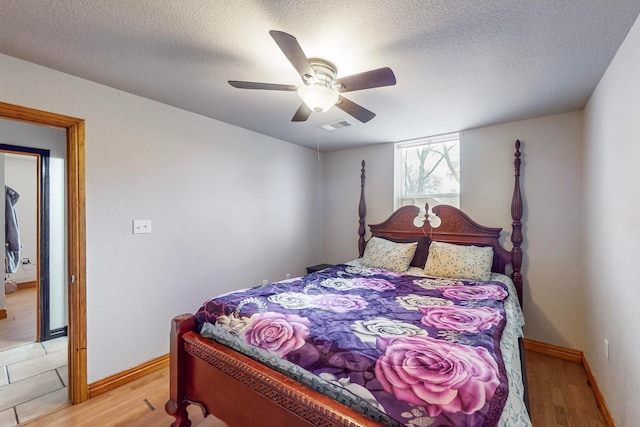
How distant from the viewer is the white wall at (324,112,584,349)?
2.66 metres

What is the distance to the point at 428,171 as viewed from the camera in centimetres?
360

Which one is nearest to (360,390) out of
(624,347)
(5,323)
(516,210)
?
(624,347)

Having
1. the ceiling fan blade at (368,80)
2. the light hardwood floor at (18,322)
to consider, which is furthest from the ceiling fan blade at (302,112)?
the light hardwood floor at (18,322)

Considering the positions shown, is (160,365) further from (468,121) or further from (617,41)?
(617,41)

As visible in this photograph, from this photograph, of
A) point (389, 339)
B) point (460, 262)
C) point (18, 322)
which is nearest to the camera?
point (389, 339)

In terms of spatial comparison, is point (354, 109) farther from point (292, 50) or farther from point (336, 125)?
point (336, 125)

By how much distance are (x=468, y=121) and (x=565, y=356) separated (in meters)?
2.40

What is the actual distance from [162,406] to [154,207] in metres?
1.53

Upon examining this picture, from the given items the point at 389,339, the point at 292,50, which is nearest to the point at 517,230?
the point at 389,339

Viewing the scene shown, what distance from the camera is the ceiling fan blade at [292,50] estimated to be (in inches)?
49.0

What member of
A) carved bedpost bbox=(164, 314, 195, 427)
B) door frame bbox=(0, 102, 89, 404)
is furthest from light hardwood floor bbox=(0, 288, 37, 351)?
carved bedpost bbox=(164, 314, 195, 427)

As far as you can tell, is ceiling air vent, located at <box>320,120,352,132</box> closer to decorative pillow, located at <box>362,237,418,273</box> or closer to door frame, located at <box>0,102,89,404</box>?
decorative pillow, located at <box>362,237,418,273</box>

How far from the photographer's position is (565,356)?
8.72 feet

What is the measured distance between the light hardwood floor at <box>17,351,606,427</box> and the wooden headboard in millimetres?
764
